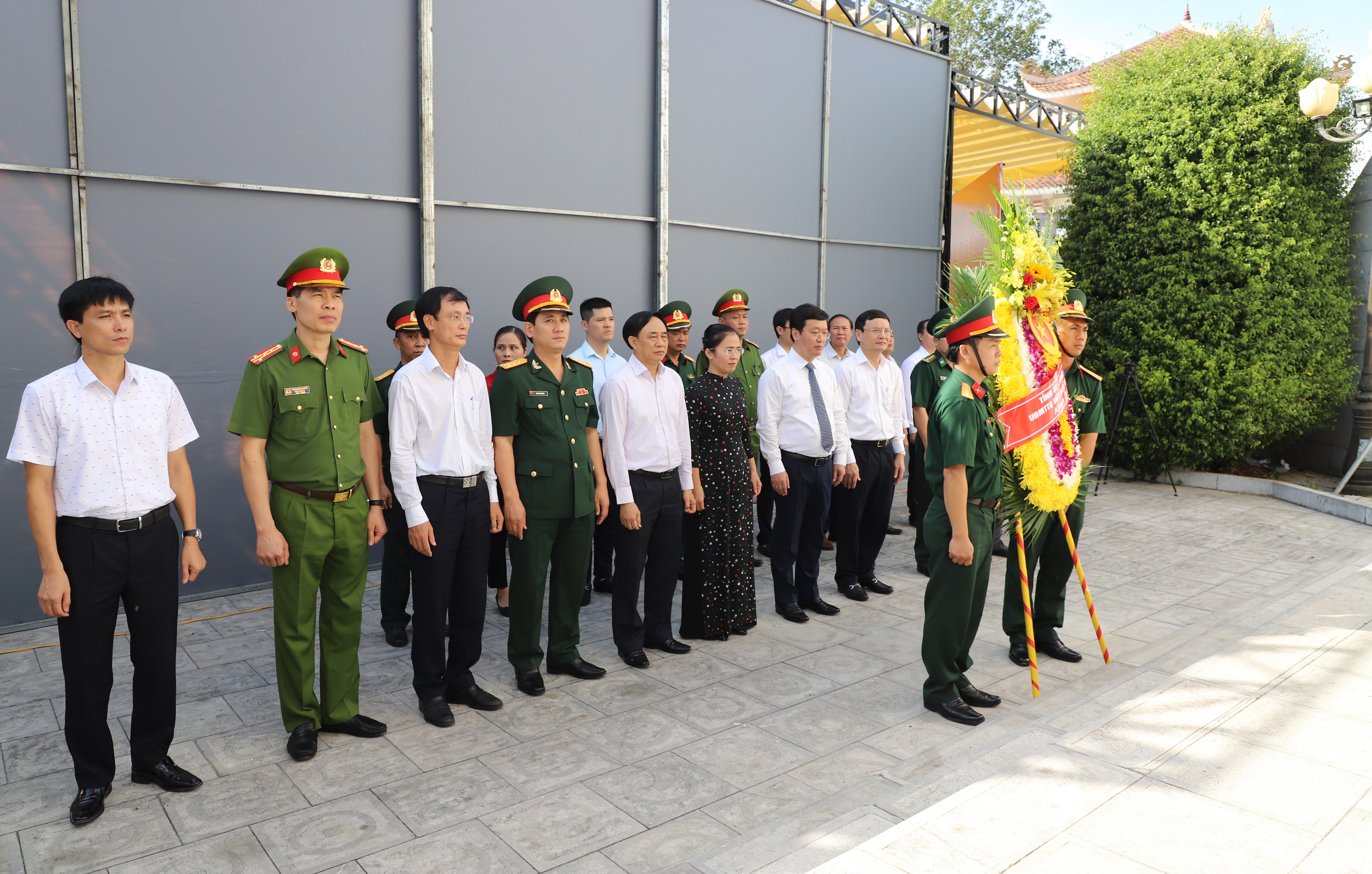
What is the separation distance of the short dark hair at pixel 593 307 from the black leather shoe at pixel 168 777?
9.55 ft

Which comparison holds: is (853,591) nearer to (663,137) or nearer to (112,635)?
(112,635)

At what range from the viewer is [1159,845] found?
2637 mm

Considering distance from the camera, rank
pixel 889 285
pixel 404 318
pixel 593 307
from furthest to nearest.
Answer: pixel 889 285, pixel 593 307, pixel 404 318

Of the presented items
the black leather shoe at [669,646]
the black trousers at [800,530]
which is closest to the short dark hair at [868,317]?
the black trousers at [800,530]

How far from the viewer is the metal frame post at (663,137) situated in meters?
7.54

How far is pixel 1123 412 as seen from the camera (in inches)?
400

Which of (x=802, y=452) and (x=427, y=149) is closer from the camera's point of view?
(x=802, y=452)

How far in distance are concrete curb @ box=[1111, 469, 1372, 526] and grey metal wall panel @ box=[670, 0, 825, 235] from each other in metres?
5.24

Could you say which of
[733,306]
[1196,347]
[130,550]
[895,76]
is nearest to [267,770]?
[130,550]

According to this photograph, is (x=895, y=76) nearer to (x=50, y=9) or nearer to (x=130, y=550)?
(x=50, y=9)

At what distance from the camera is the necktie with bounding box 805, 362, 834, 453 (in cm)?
540

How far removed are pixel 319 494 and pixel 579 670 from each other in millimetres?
1563

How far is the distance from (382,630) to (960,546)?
10.8 ft

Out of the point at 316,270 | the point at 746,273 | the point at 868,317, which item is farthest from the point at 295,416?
the point at 746,273
